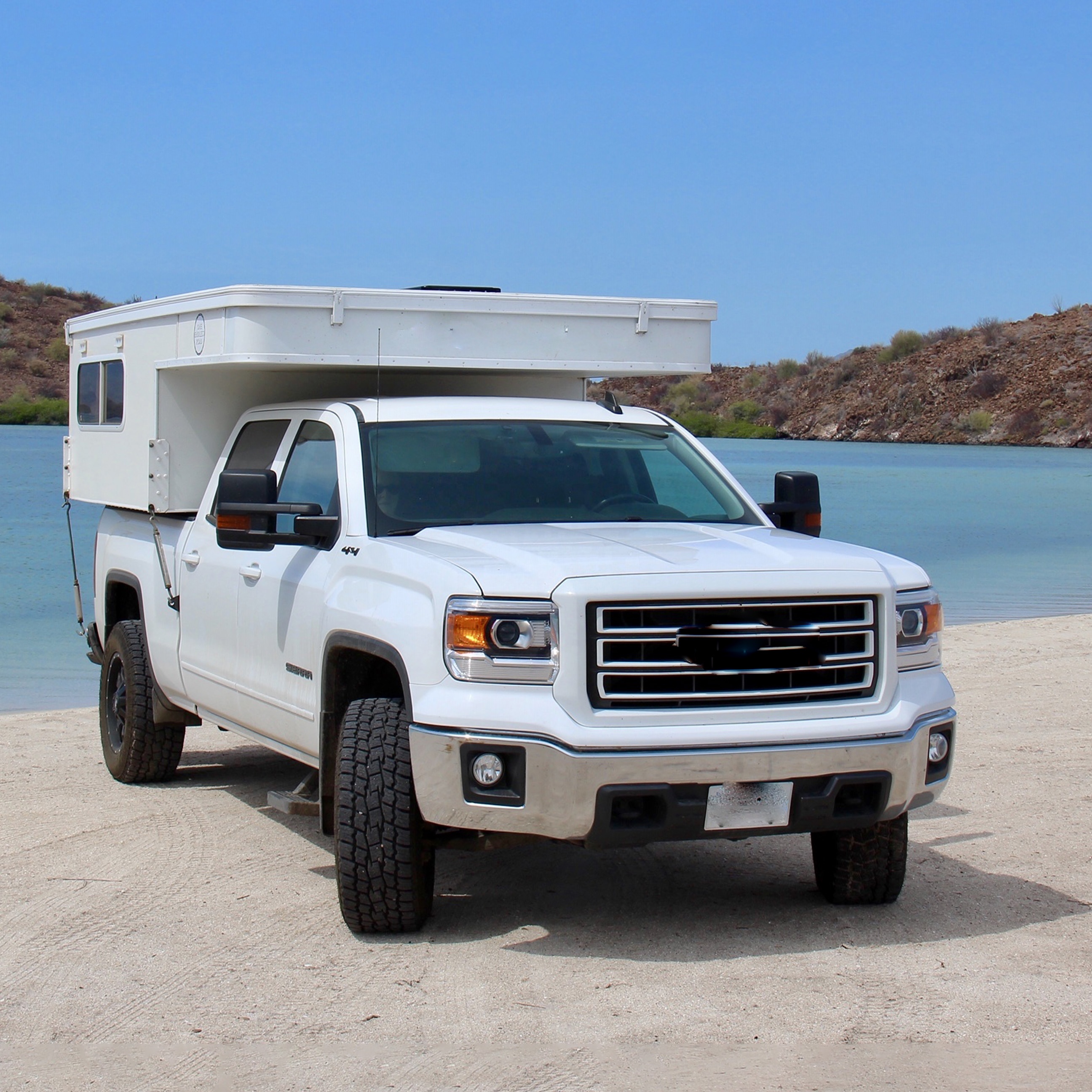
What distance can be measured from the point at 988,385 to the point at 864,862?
77411mm

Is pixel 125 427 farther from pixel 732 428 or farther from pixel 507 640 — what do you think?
pixel 732 428

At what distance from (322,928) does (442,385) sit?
126 inches

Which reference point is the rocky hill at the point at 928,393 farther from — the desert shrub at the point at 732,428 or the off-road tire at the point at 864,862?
the off-road tire at the point at 864,862

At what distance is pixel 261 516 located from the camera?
6.23 meters

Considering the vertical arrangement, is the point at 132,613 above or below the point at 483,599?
below

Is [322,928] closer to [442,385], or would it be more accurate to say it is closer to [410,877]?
[410,877]

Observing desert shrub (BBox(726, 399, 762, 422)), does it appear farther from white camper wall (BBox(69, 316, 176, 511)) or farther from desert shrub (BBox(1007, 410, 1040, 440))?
white camper wall (BBox(69, 316, 176, 511))

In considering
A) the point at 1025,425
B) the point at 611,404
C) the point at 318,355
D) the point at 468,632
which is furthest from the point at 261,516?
the point at 1025,425

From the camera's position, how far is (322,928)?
18.8 feet

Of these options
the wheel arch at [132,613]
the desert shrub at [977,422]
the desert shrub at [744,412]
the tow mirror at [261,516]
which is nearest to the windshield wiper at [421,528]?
the tow mirror at [261,516]

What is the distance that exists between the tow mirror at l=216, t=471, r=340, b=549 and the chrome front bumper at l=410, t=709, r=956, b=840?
1235 mm

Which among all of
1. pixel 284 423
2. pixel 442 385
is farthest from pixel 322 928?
pixel 442 385

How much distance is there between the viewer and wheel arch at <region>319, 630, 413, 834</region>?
230 inches

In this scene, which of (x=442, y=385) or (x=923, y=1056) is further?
(x=442, y=385)
